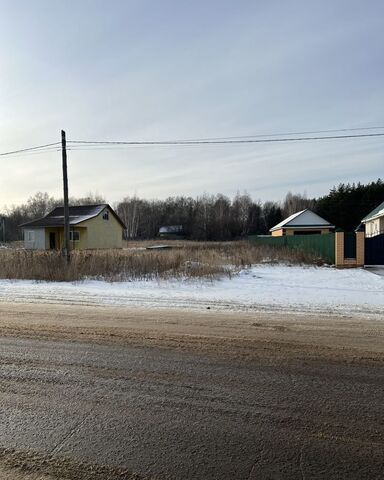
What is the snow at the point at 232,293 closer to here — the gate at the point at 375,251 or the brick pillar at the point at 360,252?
the brick pillar at the point at 360,252

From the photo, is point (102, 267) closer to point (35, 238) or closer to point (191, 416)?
point (191, 416)

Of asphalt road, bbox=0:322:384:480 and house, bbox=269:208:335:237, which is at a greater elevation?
house, bbox=269:208:335:237

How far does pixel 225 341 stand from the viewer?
631 centimetres

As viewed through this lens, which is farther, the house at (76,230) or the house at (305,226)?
the house at (76,230)

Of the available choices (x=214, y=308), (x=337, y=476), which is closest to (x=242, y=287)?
(x=214, y=308)

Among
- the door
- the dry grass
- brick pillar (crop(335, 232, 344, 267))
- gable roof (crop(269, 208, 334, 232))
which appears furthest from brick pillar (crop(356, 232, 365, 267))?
the door

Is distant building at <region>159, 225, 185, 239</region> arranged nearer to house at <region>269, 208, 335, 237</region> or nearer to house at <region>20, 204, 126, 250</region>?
house at <region>20, 204, 126, 250</region>

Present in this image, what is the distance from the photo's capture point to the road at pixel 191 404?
3035mm

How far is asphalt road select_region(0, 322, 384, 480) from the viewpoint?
3016mm

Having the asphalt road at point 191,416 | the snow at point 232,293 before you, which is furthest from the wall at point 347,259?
the asphalt road at point 191,416

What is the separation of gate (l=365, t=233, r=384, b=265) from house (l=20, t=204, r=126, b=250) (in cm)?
3274

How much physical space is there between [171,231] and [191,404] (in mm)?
98829

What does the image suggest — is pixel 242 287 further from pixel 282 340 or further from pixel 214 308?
pixel 282 340

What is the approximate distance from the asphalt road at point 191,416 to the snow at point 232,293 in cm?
444
